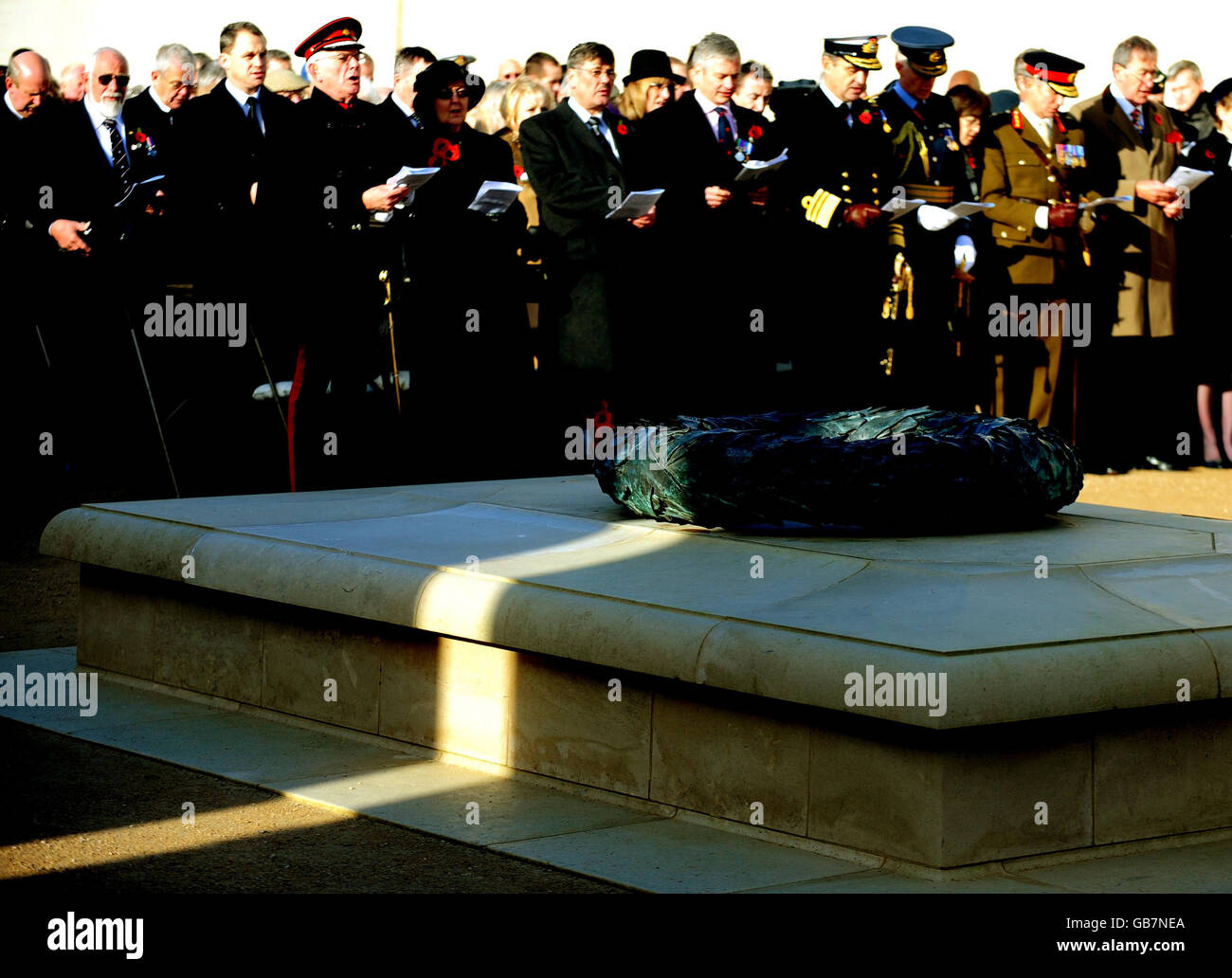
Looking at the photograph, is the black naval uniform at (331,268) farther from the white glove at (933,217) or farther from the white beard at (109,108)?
the white glove at (933,217)

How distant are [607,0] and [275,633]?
15.6 m

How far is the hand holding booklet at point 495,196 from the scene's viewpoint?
33.6ft

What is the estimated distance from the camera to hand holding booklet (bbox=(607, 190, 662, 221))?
1038 cm

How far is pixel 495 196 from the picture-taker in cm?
1032

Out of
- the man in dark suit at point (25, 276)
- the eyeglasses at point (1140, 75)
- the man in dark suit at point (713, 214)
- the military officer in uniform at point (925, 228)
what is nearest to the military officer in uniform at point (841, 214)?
the military officer in uniform at point (925, 228)

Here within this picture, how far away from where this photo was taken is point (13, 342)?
38.0ft

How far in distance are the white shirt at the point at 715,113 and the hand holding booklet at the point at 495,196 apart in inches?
63.3

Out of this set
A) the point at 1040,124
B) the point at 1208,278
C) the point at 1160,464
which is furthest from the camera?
the point at 1208,278

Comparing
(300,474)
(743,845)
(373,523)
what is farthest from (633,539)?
(300,474)

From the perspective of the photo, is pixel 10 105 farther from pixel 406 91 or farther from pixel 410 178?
pixel 410 178

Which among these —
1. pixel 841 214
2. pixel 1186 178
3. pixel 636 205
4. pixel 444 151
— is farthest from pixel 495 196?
pixel 1186 178

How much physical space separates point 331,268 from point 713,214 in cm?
234

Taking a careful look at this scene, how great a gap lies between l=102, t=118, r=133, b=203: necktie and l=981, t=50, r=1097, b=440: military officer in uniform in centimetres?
533

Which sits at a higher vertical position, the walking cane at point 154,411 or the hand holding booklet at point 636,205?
the hand holding booklet at point 636,205
